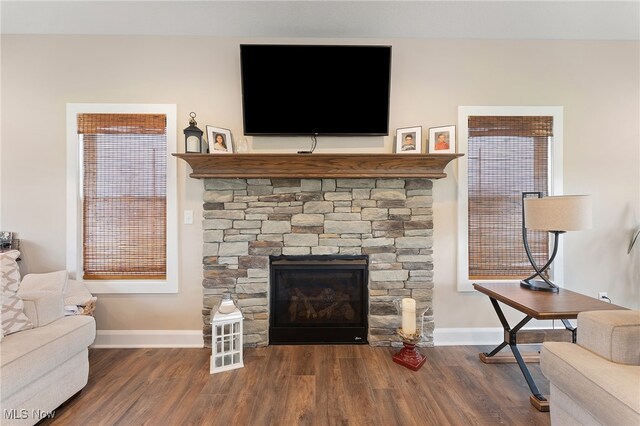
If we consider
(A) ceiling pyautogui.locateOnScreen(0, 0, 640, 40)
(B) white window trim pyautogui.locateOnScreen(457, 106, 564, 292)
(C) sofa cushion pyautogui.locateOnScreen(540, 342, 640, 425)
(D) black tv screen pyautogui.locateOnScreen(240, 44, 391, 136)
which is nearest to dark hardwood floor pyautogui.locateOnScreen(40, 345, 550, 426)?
(C) sofa cushion pyautogui.locateOnScreen(540, 342, 640, 425)

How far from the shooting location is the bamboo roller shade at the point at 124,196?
2549 millimetres

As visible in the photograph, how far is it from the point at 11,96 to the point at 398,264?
3.79 metres

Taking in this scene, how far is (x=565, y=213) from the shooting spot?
1.96 m

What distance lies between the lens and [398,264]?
2539 millimetres

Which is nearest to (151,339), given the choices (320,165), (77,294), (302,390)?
(77,294)

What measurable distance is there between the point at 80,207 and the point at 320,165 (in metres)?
2.21

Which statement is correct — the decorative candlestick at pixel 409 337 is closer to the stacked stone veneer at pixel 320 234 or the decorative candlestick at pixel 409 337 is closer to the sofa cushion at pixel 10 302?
the stacked stone veneer at pixel 320 234

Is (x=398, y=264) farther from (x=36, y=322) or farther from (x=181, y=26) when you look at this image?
(x=181, y=26)

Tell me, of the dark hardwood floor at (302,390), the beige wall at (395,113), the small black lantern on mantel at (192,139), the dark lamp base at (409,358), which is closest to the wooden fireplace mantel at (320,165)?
the small black lantern on mantel at (192,139)

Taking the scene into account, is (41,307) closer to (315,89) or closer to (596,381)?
(315,89)

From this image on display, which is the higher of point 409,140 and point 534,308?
point 409,140

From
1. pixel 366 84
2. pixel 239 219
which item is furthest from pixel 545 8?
pixel 239 219

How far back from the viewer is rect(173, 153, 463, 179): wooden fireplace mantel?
231 centimetres

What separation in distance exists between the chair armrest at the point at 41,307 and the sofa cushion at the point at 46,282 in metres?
0.44
